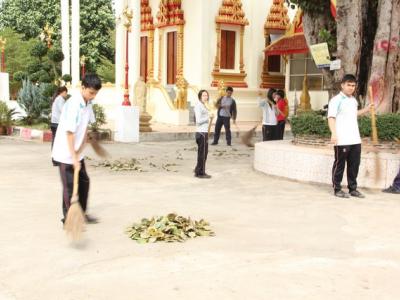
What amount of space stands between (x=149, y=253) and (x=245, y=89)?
1862 cm

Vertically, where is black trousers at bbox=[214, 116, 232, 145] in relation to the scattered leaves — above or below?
above

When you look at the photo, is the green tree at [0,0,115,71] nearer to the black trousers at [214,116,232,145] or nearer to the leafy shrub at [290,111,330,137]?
the black trousers at [214,116,232,145]

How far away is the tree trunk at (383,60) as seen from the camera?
9.85m

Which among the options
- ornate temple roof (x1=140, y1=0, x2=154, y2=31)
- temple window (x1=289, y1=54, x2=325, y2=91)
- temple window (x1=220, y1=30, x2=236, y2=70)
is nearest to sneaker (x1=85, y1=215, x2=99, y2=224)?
temple window (x1=289, y1=54, x2=325, y2=91)

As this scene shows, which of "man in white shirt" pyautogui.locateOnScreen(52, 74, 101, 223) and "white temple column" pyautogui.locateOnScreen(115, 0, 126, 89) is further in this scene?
"white temple column" pyautogui.locateOnScreen(115, 0, 126, 89)

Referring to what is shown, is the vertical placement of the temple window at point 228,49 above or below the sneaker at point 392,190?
above

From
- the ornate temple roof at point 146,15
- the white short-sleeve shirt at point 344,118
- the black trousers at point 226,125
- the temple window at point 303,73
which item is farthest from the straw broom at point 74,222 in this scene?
the ornate temple roof at point 146,15

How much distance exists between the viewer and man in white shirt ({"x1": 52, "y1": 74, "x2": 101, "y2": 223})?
583cm

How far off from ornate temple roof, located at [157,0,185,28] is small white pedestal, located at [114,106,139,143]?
7.59 metres

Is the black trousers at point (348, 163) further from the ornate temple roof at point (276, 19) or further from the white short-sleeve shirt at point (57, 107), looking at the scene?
the ornate temple roof at point (276, 19)

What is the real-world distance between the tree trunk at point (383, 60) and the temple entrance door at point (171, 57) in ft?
46.7

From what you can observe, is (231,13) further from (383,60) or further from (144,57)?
(383,60)

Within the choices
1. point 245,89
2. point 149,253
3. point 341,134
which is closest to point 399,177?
point 341,134

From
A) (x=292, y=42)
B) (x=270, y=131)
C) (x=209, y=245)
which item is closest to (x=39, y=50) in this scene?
(x=292, y=42)
